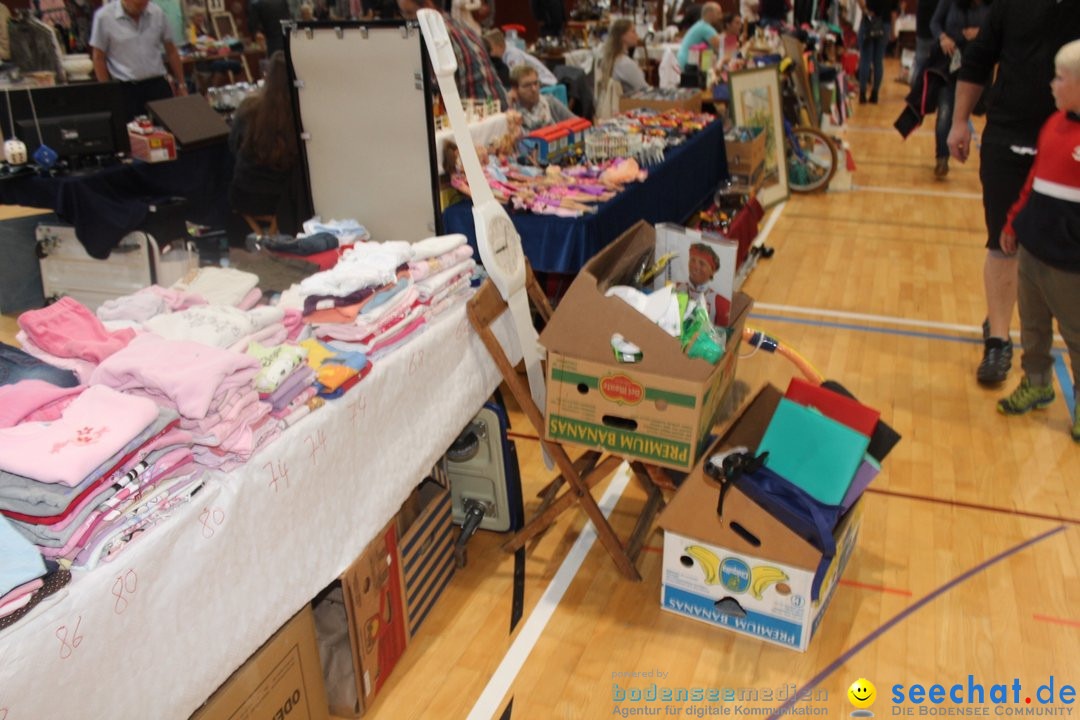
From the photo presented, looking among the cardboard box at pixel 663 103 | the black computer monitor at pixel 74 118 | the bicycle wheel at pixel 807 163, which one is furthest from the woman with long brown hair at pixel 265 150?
the bicycle wheel at pixel 807 163

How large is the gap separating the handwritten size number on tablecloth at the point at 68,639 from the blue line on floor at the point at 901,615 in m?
1.66

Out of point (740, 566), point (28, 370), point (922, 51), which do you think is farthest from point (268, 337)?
point (922, 51)

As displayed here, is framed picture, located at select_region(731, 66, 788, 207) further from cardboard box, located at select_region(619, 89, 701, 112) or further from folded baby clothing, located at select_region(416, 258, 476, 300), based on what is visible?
folded baby clothing, located at select_region(416, 258, 476, 300)

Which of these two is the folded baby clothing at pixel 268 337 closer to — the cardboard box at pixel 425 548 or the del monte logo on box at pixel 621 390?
the cardboard box at pixel 425 548

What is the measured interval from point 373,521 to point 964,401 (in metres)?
2.84

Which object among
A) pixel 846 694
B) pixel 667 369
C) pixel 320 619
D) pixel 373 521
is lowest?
pixel 846 694

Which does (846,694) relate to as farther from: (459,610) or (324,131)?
(324,131)

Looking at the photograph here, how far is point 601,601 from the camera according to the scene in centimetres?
264

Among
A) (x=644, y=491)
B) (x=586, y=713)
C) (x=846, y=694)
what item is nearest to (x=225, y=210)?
(x=644, y=491)

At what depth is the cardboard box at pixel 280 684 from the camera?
1.76 metres

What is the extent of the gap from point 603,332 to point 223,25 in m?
10.4

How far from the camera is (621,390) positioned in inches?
93.4

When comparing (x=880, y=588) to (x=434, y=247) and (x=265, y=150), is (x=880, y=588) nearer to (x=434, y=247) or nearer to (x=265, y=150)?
(x=434, y=247)

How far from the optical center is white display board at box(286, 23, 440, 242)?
2871mm
